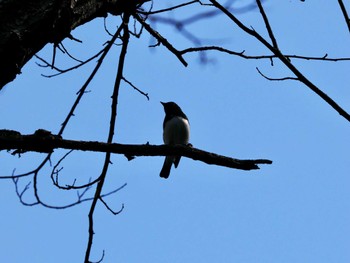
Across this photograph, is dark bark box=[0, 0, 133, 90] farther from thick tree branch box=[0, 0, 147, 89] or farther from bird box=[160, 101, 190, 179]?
bird box=[160, 101, 190, 179]

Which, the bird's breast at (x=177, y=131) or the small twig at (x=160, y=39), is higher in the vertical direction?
the bird's breast at (x=177, y=131)

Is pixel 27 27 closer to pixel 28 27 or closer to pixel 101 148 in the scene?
pixel 28 27

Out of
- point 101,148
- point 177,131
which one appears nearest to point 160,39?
point 101,148

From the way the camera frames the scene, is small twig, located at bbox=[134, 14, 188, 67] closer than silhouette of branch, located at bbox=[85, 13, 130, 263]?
No

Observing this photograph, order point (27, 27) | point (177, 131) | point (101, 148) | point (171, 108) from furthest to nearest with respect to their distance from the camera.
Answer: point (171, 108) → point (177, 131) → point (101, 148) → point (27, 27)

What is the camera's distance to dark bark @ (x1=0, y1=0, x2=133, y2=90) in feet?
8.07

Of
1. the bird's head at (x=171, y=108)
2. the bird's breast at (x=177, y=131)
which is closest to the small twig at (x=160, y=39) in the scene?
the bird's breast at (x=177, y=131)

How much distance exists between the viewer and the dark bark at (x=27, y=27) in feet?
8.07

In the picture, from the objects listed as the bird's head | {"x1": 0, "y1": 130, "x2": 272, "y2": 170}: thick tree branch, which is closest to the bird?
the bird's head

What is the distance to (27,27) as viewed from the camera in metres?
2.55

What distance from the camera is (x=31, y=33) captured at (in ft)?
8.50

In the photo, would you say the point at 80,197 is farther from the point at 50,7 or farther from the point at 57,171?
the point at 50,7

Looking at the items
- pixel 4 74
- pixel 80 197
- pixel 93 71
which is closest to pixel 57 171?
pixel 80 197

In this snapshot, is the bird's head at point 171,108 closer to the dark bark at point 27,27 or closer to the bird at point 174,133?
the bird at point 174,133
